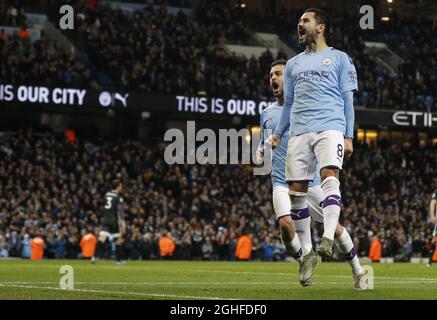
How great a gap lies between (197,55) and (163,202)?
7.10 m

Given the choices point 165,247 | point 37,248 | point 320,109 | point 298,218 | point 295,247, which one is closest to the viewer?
point 320,109

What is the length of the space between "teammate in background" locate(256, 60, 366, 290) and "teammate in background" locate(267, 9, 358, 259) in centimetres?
23

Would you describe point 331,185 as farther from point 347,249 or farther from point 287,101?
point 287,101

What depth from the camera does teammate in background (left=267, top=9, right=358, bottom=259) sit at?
389 inches

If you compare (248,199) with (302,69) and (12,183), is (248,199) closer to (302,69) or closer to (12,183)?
(12,183)

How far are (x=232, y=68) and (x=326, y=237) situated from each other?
31.3 metres

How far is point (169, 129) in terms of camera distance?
41156mm

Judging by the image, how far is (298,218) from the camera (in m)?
11.3

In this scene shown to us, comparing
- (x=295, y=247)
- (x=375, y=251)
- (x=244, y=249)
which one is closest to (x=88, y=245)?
(x=244, y=249)

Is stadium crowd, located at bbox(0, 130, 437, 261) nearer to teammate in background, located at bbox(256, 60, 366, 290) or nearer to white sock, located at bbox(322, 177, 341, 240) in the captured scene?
teammate in background, located at bbox(256, 60, 366, 290)

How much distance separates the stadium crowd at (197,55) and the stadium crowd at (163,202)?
2.77 m

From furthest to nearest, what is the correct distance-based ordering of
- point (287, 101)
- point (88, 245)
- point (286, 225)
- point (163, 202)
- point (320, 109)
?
point (163, 202) < point (88, 245) < point (286, 225) < point (287, 101) < point (320, 109)

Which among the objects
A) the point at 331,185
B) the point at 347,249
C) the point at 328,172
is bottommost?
the point at 347,249

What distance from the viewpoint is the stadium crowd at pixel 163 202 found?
31953 millimetres
